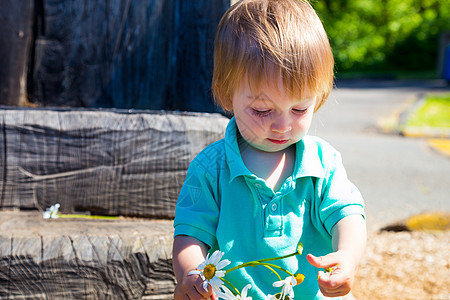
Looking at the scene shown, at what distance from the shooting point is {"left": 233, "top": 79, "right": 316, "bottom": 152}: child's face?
138 cm

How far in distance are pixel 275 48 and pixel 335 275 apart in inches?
22.0

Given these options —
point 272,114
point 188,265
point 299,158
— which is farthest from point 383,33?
point 188,265

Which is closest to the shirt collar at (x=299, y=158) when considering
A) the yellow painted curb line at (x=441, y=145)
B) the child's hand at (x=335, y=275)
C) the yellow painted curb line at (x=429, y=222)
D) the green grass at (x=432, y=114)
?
the child's hand at (x=335, y=275)

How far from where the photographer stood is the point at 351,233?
1.41m

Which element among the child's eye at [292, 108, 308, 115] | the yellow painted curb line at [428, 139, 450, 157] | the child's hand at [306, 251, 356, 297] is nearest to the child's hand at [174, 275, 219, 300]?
the child's hand at [306, 251, 356, 297]

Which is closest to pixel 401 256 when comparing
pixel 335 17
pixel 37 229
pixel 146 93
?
pixel 146 93

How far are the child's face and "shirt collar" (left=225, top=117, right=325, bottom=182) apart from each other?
0.21 ft

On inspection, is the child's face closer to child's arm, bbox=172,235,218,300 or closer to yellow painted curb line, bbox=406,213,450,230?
child's arm, bbox=172,235,218,300

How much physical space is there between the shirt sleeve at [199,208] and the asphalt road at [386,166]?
355mm

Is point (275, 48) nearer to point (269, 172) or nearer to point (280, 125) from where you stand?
point (280, 125)

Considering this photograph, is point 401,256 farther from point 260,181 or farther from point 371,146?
point 371,146

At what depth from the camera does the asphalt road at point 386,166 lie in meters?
3.79

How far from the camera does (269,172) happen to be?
1.52 m

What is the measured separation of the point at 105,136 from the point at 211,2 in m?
0.81
